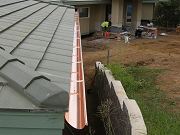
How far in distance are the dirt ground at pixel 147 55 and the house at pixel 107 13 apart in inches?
67.4

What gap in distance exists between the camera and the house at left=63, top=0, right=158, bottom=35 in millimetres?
26750

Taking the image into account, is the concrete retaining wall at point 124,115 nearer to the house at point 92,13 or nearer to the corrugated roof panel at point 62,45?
the corrugated roof panel at point 62,45

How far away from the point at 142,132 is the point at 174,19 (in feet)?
85.1

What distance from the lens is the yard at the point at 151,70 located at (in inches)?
339

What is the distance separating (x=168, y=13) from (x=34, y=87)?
2849cm

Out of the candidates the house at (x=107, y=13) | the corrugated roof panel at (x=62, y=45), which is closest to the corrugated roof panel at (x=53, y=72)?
the corrugated roof panel at (x=62, y=45)

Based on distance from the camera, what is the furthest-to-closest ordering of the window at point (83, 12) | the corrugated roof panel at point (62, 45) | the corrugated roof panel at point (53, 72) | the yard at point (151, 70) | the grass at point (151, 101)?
the window at point (83, 12), the yard at point (151, 70), the grass at point (151, 101), the corrugated roof panel at point (62, 45), the corrugated roof panel at point (53, 72)

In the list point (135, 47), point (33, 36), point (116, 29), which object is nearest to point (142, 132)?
point (33, 36)

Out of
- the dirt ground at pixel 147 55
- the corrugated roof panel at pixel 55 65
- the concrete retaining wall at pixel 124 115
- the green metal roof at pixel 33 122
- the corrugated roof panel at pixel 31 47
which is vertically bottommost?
the dirt ground at pixel 147 55

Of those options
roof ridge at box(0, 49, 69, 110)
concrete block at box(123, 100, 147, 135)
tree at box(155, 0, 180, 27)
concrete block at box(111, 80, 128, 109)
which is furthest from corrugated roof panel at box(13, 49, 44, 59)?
tree at box(155, 0, 180, 27)

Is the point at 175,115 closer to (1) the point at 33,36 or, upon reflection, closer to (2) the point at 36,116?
(1) the point at 33,36

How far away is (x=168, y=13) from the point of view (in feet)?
98.8

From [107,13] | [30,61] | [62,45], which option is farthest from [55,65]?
[107,13]

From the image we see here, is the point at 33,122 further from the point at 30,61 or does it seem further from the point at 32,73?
the point at 30,61
